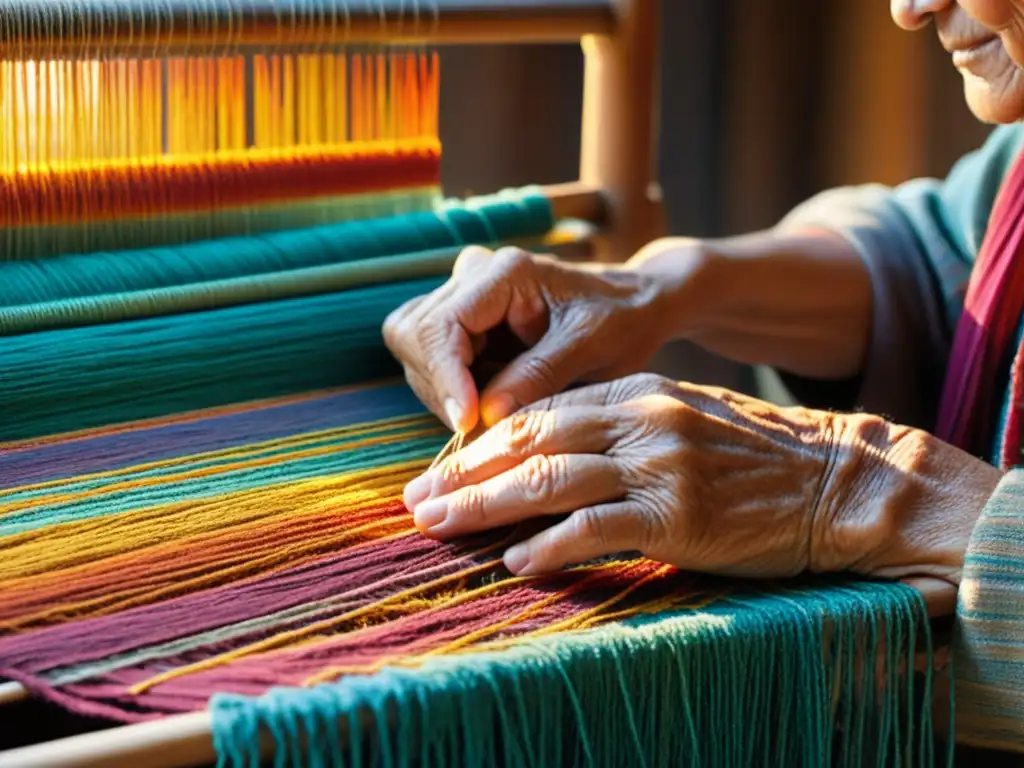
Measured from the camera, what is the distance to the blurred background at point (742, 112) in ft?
8.71

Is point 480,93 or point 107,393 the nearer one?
point 107,393

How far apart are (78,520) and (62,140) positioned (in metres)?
0.37

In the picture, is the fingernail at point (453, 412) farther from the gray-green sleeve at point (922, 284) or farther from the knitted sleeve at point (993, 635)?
the gray-green sleeve at point (922, 284)

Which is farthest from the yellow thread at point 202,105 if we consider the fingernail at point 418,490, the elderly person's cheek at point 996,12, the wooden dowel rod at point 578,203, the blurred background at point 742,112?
the blurred background at point 742,112

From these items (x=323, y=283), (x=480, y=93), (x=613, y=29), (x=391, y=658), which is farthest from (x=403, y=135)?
(x=480, y=93)

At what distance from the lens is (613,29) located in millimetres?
1466

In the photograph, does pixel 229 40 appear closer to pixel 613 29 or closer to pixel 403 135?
Answer: pixel 403 135

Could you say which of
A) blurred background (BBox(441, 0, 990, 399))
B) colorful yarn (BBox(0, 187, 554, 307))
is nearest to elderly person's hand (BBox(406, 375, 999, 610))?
colorful yarn (BBox(0, 187, 554, 307))

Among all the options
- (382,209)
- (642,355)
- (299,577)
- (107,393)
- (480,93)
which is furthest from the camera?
(480,93)

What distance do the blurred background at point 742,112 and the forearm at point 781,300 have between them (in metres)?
1.27

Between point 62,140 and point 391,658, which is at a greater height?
point 62,140

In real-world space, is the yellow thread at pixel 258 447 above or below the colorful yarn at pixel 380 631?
above

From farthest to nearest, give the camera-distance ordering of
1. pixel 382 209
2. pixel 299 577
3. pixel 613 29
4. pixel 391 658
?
pixel 613 29 → pixel 382 209 → pixel 299 577 → pixel 391 658

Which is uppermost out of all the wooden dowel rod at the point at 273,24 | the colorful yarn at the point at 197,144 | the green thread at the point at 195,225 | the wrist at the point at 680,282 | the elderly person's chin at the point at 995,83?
the wooden dowel rod at the point at 273,24
